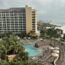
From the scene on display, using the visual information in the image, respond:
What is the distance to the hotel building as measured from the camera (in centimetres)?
5706

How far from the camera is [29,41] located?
52281 millimetres

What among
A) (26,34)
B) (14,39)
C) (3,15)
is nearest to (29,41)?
(26,34)

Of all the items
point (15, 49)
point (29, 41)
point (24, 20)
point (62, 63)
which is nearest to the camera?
point (62, 63)

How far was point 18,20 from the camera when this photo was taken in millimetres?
57594

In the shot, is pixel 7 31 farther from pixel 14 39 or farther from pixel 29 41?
pixel 14 39

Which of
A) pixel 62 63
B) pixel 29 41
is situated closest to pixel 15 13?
pixel 29 41

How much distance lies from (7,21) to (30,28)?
510 centimetres

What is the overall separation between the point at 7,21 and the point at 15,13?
243cm

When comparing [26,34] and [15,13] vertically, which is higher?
[15,13]

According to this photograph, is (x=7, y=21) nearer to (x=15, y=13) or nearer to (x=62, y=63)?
(x=15, y=13)

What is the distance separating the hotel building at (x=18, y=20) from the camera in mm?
57062

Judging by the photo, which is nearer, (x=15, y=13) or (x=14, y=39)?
(x=14, y=39)

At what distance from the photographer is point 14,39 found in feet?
90.8

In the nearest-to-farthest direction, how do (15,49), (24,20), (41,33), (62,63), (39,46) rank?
(62,63) → (15,49) → (39,46) → (24,20) → (41,33)
